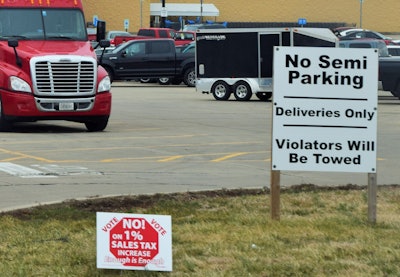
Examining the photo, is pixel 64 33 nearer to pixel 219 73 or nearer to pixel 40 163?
pixel 40 163

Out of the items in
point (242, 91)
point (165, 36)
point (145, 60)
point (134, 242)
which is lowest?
point (165, 36)

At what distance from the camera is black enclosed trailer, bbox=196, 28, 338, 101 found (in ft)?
100.0

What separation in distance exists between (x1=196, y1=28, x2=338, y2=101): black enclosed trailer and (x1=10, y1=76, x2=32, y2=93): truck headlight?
38.9ft

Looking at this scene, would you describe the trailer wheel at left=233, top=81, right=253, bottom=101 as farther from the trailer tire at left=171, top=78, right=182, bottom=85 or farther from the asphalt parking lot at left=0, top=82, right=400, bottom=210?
the trailer tire at left=171, top=78, right=182, bottom=85

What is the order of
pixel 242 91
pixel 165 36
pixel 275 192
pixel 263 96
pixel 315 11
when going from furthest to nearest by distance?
1. pixel 315 11
2. pixel 165 36
3. pixel 263 96
4. pixel 242 91
5. pixel 275 192

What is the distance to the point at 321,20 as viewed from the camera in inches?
3334

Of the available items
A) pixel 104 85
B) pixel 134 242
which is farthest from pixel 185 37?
pixel 134 242

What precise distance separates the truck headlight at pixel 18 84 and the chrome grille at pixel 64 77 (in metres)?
0.19

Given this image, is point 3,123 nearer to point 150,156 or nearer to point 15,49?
point 15,49

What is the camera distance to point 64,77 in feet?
65.8

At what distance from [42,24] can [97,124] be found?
241 cm

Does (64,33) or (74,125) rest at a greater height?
(64,33)

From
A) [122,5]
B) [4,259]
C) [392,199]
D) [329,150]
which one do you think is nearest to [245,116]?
[392,199]

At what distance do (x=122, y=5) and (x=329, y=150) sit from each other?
68799mm
